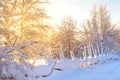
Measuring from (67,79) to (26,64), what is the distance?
14.2 ft

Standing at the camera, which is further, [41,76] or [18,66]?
[41,76]

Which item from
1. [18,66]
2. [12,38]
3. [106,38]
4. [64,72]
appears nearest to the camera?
[18,66]

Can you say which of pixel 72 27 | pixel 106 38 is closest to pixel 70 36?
pixel 72 27

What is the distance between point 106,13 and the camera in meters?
53.6

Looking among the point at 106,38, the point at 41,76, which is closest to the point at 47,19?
the point at 41,76

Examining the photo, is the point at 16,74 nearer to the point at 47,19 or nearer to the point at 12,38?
the point at 12,38

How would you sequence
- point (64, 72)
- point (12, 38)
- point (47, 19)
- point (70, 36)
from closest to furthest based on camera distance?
point (12, 38)
point (64, 72)
point (47, 19)
point (70, 36)

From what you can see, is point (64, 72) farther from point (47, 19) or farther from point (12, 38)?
point (47, 19)

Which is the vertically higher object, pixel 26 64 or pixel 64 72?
pixel 26 64

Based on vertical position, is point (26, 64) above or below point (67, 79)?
above

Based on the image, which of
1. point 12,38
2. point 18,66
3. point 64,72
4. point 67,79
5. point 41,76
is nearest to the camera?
point 18,66

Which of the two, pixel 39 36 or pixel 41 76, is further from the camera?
pixel 39 36

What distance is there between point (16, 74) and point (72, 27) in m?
40.0

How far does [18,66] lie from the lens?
9094mm
